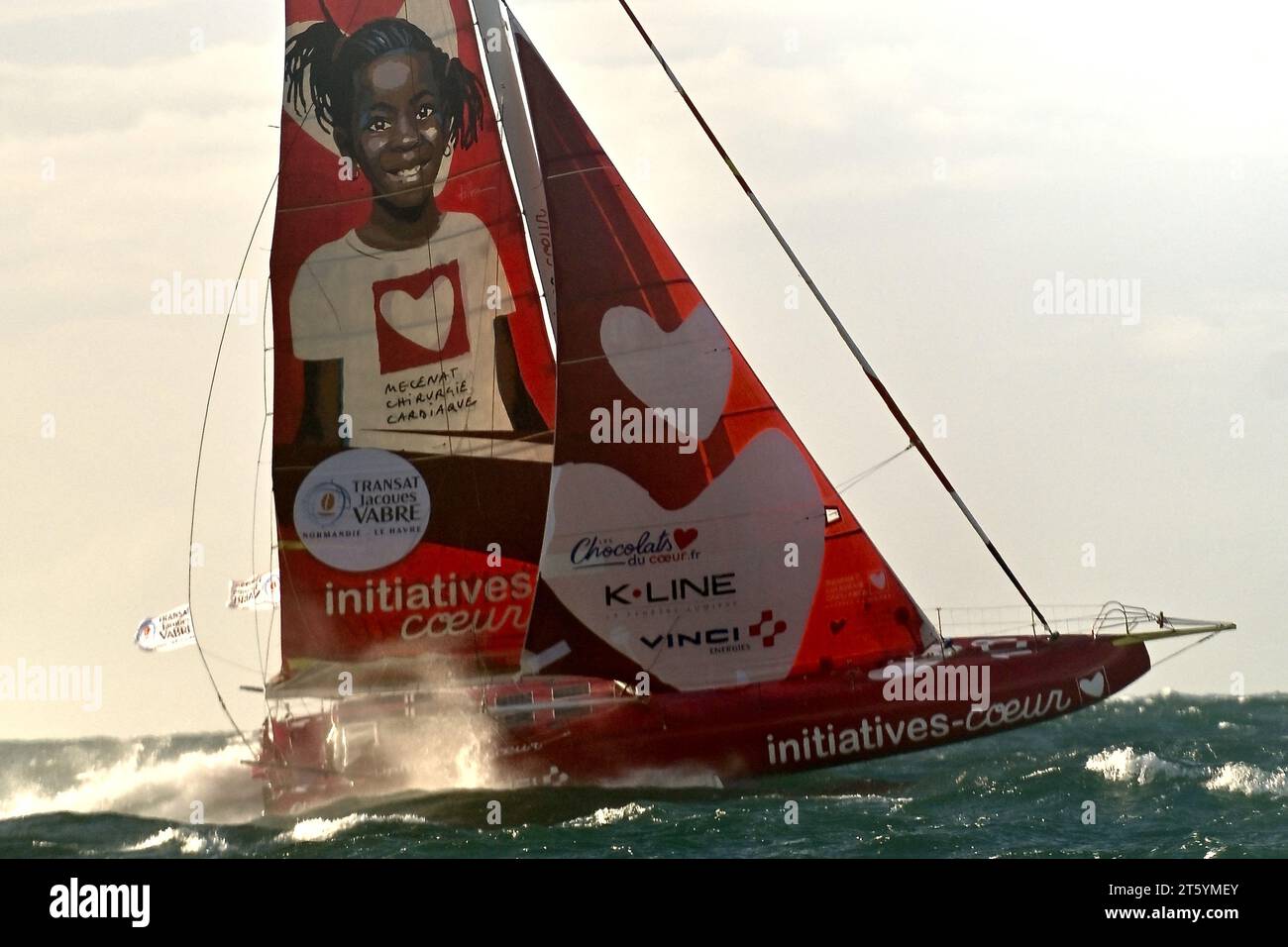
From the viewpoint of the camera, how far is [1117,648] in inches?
1245

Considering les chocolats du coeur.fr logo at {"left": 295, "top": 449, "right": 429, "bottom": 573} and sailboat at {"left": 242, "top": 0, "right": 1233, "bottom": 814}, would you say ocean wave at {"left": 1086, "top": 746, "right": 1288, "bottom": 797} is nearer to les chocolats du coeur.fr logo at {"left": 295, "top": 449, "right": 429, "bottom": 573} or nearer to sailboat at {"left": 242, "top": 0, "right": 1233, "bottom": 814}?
sailboat at {"left": 242, "top": 0, "right": 1233, "bottom": 814}

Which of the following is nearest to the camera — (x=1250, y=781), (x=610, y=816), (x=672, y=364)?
(x=610, y=816)

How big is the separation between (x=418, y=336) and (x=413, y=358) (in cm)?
37

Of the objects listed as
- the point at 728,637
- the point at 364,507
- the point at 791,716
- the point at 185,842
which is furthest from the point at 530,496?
the point at 185,842

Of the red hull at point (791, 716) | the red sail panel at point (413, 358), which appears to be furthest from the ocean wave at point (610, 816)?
the red sail panel at point (413, 358)

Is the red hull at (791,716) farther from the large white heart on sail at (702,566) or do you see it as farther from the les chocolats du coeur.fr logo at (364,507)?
the les chocolats du coeur.fr logo at (364,507)

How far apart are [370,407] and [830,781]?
9778mm

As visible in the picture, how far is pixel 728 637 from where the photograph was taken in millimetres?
31266

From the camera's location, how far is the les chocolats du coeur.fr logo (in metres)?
34.6

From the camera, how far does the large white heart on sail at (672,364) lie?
31500mm

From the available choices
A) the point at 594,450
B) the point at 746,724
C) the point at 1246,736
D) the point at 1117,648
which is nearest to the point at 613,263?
the point at 594,450

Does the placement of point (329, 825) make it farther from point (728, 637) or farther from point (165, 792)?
point (165, 792)

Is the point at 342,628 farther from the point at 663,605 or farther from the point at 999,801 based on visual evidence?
the point at 999,801

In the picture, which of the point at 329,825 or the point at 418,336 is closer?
the point at 329,825
